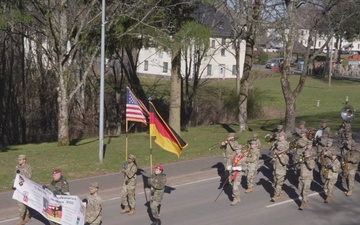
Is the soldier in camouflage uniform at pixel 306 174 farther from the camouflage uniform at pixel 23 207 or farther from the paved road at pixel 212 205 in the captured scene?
the camouflage uniform at pixel 23 207

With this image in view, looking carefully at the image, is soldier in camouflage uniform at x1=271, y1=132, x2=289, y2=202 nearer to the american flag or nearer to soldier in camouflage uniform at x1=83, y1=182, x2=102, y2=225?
the american flag

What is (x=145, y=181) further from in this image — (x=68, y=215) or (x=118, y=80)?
(x=118, y=80)

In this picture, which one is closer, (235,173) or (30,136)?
(235,173)

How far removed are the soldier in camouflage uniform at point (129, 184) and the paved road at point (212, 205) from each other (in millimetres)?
246

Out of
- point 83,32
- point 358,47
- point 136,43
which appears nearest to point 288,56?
point 136,43

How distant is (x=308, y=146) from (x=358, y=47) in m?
149

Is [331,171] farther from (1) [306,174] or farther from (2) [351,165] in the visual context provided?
(2) [351,165]

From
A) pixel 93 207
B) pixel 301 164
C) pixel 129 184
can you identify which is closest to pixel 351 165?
pixel 301 164

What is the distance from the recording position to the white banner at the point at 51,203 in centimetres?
1220

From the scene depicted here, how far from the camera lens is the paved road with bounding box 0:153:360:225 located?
47.0ft

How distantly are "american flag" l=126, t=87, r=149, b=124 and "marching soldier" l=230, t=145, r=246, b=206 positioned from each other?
3.12 m


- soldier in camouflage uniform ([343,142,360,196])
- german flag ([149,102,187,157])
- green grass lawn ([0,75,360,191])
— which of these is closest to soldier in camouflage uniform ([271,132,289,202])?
soldier in camouflage uniform ([343,142,360,196])

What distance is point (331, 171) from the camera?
632 inches

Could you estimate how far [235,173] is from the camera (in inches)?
622
